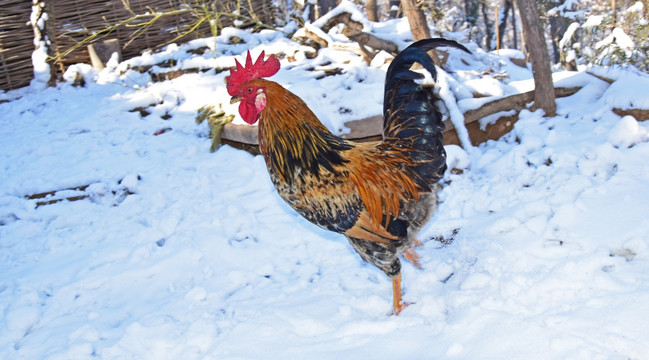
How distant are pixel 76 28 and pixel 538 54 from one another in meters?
7.72

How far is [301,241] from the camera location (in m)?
4.41

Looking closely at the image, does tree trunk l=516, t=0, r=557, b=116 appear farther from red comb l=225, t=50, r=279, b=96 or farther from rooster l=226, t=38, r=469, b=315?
red comb l=225, t=50, r=279, b=96

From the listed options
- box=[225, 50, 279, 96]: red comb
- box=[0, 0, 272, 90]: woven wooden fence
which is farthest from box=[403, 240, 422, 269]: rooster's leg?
box=[0, 0, 272, 90]: woven wooden fence

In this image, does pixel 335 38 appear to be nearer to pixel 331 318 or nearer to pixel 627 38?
pixel 627 38

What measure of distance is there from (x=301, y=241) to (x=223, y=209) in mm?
1023

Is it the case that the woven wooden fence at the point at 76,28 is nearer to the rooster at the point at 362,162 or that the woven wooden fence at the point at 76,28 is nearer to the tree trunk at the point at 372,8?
the tree trunk at the point at 372,8

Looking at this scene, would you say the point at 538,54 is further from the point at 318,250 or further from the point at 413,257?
the point at 318,250

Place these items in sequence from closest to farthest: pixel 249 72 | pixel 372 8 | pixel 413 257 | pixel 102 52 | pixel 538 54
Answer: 1. pixel 249 72
2. pixel 413 257
3. pixel 538 54
4. pixel 102 52
5. pixel 372 8

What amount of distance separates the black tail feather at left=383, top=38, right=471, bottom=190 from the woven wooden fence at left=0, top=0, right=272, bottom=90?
471cm

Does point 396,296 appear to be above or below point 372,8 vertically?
below

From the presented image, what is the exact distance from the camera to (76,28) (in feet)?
27.9

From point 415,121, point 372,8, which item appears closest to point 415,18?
point 415,121

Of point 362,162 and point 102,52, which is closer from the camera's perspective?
point 362,162

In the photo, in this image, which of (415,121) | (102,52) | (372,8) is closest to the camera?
(415,121)
